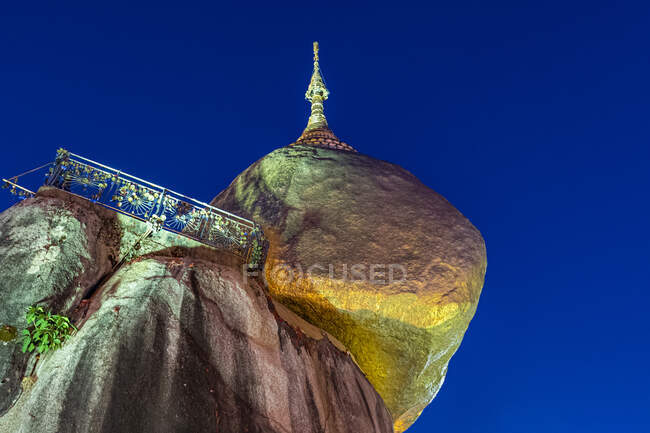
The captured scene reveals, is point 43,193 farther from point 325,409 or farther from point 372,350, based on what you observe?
point 372,350

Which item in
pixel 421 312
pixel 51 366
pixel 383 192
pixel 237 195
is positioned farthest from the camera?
pixel 237 195

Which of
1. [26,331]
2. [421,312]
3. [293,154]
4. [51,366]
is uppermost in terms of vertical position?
[293,154]

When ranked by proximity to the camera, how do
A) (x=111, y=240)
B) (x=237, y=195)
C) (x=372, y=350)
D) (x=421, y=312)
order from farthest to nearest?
(x=237, y=195), (x=372, y=350), (x=421, y=312), (x=111, y=240)

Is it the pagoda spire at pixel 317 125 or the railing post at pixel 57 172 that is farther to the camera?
the pagoda spire at pixel 317 125

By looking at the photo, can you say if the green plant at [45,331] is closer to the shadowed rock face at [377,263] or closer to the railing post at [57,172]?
the railing post at [57,172]

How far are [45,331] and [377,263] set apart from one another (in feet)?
25.2

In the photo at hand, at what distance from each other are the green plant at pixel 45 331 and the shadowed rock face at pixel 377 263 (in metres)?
5.63

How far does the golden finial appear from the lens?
70.3 ft

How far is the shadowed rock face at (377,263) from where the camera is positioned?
11.6 meters

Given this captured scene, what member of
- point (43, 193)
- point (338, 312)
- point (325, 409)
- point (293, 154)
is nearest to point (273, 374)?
point (325, 409)

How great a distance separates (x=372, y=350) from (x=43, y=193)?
8996mm

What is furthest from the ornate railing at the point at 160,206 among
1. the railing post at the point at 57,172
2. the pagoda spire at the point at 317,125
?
the pagoda spire at the point at 317,125

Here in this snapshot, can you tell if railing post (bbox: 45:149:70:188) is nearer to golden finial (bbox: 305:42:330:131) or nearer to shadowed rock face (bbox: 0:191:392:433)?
shadowed rock face (bbox: 0:191:392:433)

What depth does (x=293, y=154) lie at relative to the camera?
1540 cm
